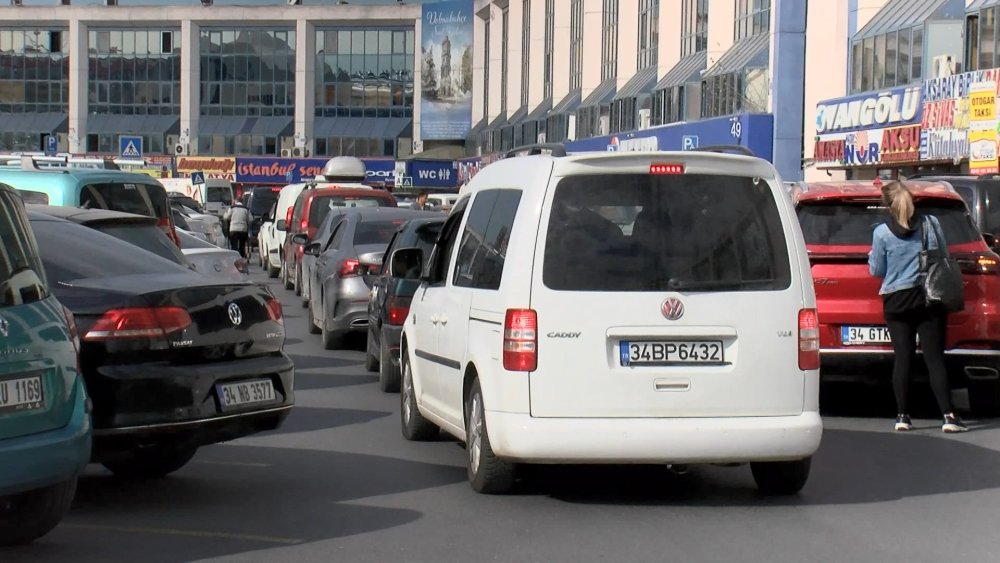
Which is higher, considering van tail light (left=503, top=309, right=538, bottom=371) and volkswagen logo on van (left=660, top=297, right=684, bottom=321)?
volkswagen logo on van (left=660, top=297, right=684, bottom=321)

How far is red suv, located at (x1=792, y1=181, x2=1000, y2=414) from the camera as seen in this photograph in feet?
38.6

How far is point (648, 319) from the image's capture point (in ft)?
26.1

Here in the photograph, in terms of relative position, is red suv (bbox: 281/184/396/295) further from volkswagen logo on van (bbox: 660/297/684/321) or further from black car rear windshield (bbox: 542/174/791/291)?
volkswagen logo on van (bbox: 660/297/684/321)

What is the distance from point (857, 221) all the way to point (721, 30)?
34045mm

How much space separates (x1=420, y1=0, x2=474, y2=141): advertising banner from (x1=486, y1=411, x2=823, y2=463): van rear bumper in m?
84.8

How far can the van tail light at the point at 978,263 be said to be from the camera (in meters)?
11.9

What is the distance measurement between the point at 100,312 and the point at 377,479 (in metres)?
2.07

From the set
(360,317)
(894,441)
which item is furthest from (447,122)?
(894,441)

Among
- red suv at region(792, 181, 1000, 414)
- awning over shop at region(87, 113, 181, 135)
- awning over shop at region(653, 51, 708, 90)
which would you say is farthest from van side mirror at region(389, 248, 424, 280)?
awning over shop at region(87, 113, 181, 135)

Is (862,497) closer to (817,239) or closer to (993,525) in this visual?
(993,525)

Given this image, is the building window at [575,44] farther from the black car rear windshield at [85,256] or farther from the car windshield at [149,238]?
the black car rear windshield at [85,256]

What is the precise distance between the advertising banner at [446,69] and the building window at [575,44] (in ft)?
81.0

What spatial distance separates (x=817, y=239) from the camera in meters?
12.1

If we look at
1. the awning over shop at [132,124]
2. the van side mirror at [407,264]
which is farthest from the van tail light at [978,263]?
the awning over shop at [132,124]
